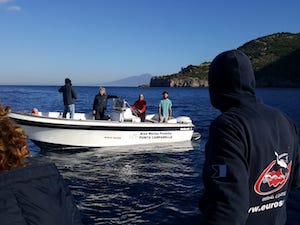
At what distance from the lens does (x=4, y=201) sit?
5.67 ft

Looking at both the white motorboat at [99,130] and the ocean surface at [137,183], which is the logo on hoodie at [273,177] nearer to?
the ocean surface at [137,183]

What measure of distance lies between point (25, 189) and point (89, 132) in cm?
1357

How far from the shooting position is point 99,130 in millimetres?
15305

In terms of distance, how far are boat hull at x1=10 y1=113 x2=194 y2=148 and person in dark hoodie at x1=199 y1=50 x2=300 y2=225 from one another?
493 inches

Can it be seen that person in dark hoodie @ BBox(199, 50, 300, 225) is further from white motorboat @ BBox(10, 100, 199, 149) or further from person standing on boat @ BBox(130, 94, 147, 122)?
person standing on boat @ BBox(130, 94, 147, 122)

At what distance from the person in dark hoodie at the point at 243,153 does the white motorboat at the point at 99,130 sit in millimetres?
12712

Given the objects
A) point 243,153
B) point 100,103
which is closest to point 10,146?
point 243,153

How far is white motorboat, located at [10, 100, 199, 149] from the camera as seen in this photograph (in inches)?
574

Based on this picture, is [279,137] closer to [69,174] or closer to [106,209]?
[106,209]

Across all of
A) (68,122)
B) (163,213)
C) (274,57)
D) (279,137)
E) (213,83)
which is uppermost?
(274,57)

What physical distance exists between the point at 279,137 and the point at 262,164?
236 millimetres

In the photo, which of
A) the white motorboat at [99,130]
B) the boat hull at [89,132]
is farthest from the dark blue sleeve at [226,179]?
the white motorboat at [99,130]

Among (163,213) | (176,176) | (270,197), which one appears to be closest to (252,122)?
(270,197)

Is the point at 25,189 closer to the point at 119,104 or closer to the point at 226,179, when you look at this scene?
the point at 226,179
